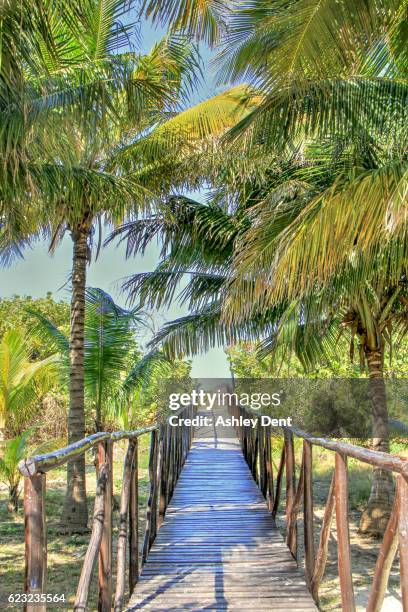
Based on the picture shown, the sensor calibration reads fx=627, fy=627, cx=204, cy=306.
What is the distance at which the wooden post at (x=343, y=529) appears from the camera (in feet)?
9.91

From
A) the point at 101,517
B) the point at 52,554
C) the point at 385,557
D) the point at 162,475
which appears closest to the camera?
the point at 385,557

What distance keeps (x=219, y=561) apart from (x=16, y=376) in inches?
248

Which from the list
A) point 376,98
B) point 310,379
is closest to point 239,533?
point 376,98

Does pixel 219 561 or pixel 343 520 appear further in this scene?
pixel 219 561

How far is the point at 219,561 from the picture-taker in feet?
15.6

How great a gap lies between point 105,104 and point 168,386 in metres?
16.7

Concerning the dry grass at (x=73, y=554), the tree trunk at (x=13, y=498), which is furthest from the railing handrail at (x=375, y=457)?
the tree trunk at (x=13, y=498)

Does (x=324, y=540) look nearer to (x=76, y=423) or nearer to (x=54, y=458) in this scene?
(x=54, y=458)

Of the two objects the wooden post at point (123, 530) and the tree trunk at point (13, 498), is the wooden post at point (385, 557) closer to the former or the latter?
the wooden post at point (123, 530)

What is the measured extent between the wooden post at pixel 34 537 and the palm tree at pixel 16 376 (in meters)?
8.28

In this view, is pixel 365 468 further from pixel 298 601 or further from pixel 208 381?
pixel 298 601

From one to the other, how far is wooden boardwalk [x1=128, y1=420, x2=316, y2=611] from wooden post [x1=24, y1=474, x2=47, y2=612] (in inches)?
72.7

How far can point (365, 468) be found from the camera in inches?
634

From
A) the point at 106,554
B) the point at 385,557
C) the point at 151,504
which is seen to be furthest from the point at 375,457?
the point at 151,504
